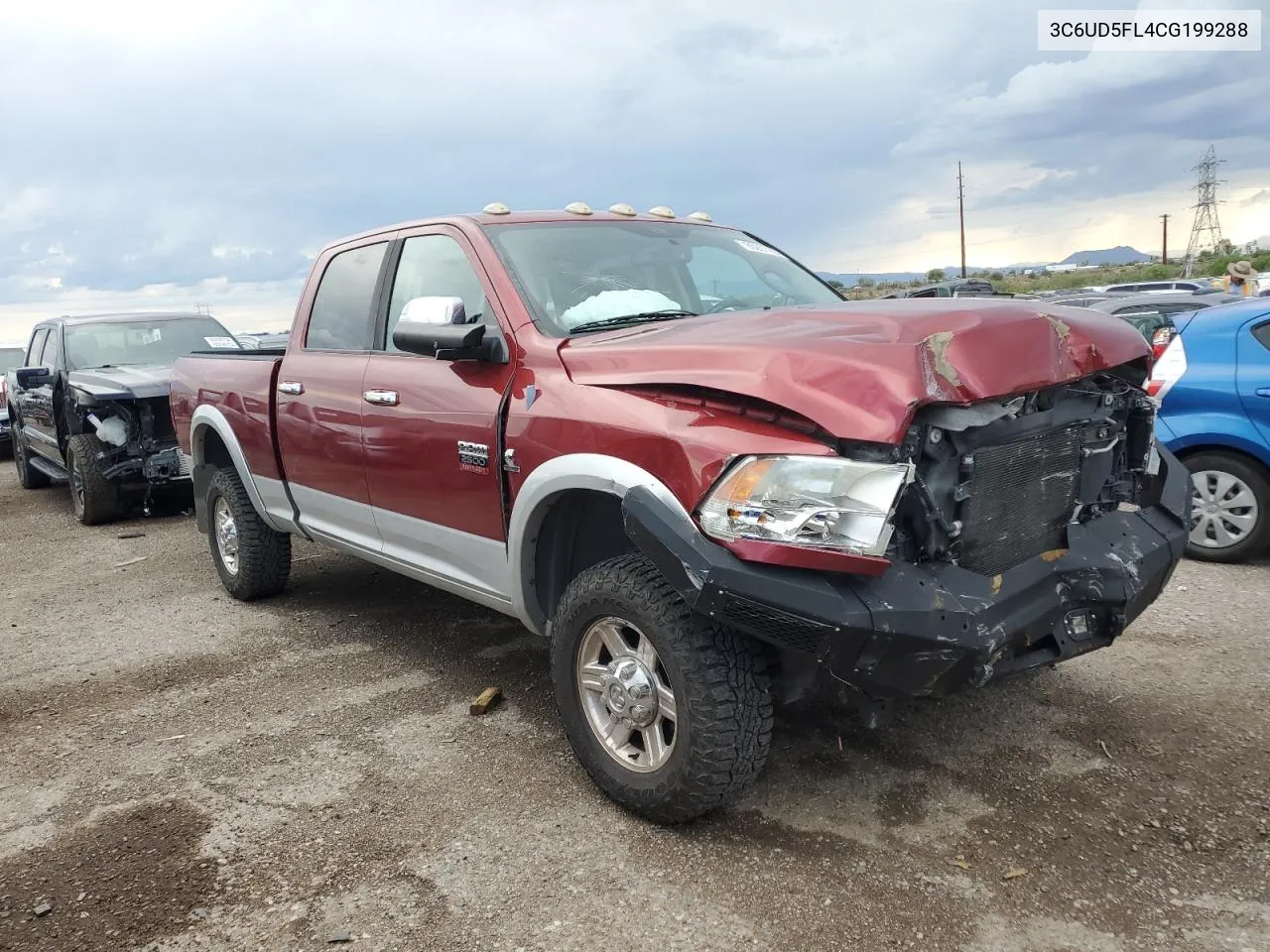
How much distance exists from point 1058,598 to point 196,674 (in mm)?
3794

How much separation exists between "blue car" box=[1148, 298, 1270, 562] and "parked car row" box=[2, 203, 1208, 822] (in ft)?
7.56

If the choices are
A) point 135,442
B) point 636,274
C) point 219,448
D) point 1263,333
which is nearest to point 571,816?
point 636,274

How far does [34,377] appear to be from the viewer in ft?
29.4

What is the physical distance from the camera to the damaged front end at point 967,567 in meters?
2.47

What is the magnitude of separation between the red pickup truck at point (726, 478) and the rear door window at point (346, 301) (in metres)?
0.18

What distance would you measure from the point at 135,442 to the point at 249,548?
11.6ft

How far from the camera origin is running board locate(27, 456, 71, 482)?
9461 mm

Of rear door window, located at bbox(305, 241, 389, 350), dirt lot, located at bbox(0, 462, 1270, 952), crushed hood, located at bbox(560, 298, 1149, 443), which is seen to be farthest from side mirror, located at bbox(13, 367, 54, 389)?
crushed hood, located at bbox(560, 298, 1149, 443)

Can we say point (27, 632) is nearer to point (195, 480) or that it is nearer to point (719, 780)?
point (195, 480)

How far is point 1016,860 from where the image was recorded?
280cm

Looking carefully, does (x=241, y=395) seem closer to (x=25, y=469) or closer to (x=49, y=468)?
(x=49, y=468)

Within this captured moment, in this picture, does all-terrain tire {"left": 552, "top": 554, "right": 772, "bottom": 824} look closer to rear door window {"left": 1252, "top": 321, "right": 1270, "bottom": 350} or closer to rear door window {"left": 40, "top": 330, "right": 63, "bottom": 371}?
rear door window {"left": 1252, "top": 321, "right": 1270, "bottom": 350}

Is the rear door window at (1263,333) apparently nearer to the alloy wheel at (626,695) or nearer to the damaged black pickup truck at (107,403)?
the alloy wheel at (626,695)

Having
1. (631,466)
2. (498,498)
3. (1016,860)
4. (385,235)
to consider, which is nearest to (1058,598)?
(1016,860)
